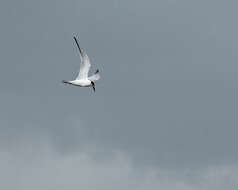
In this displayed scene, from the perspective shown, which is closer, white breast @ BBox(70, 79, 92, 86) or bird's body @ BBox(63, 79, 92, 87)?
bird's body @ BBox(63, 79, 92, 87)

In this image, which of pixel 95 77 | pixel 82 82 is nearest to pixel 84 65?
pixel 95 77

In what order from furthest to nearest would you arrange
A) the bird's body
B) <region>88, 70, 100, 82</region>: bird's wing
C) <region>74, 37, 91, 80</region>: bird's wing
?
<region>88, 70, 100, 82</region>: bird's wing
<region>74, 37, 91, 80</region>: bird's wing
the bird's body

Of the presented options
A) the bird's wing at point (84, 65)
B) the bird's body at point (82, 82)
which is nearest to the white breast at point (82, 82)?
the bird's body at point (82, 82)

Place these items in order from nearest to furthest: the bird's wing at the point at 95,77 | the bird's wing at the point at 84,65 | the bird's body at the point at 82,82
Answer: the bird's body at the point at 82,82 → the bird's wing at the point at 84,65 → the bird's wing at the point at 95,77

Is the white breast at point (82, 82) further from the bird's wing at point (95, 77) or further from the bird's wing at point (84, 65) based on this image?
the bird's wing at point (95, 77)

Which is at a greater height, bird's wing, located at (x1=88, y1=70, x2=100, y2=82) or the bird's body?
bird's wing, located at (x1=88, y1=70, x2=100, y2=82)

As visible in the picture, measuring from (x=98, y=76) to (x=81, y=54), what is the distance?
3946 millimetres

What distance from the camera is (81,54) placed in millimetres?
50781

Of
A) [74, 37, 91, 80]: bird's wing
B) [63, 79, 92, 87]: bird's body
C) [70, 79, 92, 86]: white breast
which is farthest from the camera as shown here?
[74, 37, 91, 80]: bird's wing

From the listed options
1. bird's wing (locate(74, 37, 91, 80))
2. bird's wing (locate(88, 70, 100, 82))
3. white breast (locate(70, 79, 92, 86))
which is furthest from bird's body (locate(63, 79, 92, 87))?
bird's wing (locate(88, 70, 100, 82))

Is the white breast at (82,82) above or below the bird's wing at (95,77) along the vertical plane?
below

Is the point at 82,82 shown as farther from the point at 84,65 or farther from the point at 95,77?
the point at 95,77

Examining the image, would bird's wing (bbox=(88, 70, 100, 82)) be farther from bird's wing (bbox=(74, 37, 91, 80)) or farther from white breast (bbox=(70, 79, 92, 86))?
white breast (bbox=(70, 79, 92, 86))

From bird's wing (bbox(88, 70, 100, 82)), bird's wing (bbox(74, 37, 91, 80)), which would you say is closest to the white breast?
bird's wing (bbox(74, 37, 91, 80))
